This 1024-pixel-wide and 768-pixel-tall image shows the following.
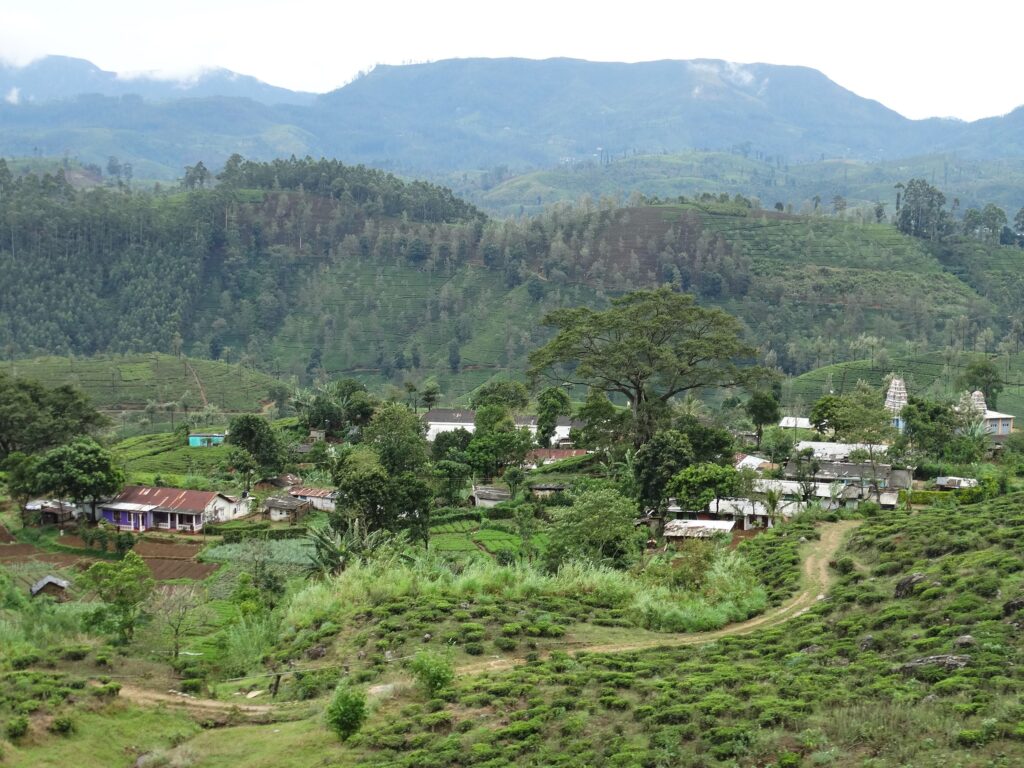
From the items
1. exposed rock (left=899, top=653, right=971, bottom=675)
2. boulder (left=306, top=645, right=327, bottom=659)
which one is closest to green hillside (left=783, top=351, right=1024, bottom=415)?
boulder (left=306, top=645, right=327, bottom=659)

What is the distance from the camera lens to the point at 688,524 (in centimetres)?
3806

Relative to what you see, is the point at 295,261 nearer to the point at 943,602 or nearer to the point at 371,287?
the point at 371,287

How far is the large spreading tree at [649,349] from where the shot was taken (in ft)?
148

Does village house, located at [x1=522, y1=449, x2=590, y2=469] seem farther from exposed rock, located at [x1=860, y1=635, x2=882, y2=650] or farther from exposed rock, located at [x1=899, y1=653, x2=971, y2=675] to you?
exposed rock, located at [x1=899, y1=653, x2=971, y2=675]

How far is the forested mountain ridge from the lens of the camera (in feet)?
320

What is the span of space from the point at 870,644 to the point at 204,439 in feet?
153

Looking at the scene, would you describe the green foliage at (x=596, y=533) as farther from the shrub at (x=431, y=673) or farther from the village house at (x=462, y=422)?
the village house at (x=462, y=422)

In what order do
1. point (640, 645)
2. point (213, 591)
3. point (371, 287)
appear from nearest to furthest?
point (640, 645)
point (213, 591)
point (371, 287)

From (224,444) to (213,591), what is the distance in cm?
A: 2489

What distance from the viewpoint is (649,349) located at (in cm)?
4469

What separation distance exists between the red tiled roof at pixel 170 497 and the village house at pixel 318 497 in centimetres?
391

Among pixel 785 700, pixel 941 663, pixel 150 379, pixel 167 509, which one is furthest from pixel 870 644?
pixel 150 379

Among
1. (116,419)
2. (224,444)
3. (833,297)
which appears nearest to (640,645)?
(224,444)

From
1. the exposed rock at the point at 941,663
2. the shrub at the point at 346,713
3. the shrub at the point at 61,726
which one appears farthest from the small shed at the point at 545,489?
the shrub at the point at 61,726
